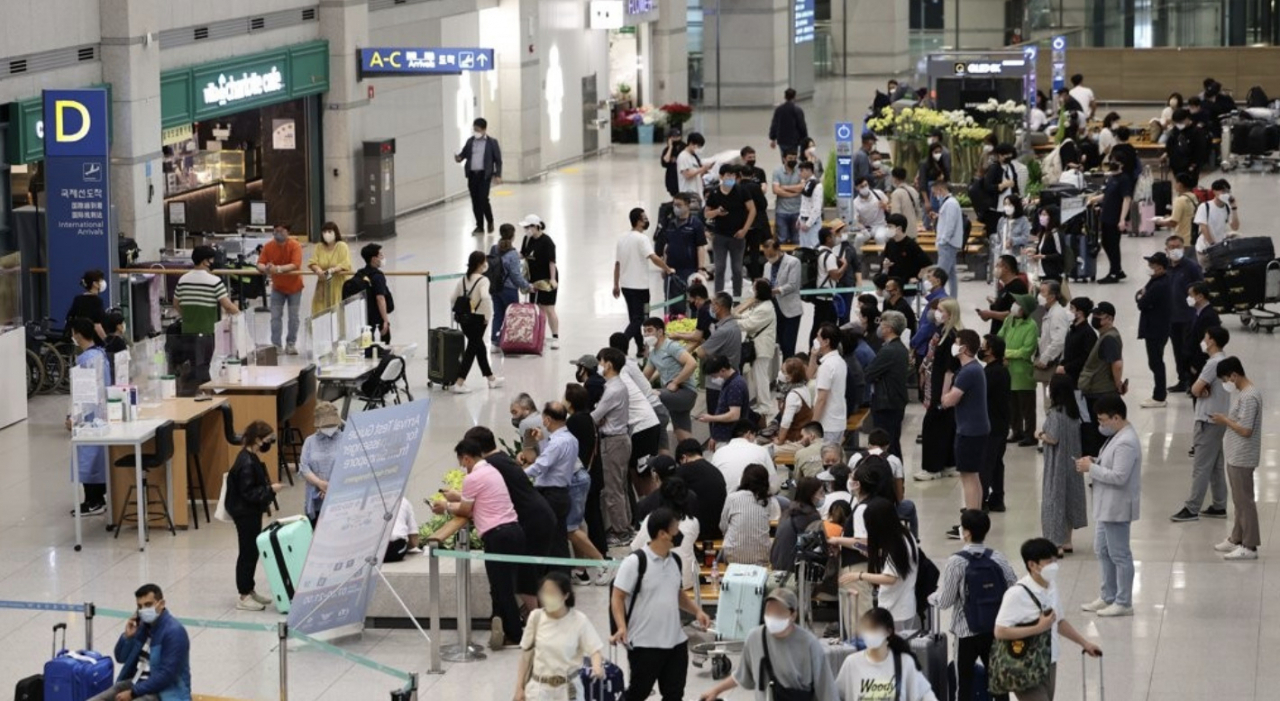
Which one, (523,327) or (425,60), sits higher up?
(425,60)

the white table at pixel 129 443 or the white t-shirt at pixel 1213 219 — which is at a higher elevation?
the white t-shirt at pixel 1213 219

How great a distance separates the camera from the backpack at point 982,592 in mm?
11812

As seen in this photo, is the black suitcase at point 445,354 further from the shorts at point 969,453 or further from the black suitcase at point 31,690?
the black suitcase at point 31,690

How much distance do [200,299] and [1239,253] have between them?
1164 centimetres

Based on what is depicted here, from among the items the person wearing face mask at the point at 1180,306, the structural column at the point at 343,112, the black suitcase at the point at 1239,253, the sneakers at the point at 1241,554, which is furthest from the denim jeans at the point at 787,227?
the sneakers at the point at 1241,554

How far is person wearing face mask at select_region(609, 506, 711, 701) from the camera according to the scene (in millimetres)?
A: 11547

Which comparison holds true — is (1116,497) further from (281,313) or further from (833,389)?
(281,313)

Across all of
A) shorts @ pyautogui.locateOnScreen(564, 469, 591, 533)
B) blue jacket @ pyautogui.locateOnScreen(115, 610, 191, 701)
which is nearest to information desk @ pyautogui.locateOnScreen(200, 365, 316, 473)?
shorts @ pyautogui.locateOnScreen(564, 469, 591, 533)

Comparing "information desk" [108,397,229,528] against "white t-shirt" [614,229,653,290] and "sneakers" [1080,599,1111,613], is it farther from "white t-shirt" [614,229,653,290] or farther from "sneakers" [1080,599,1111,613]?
"sneakers" [1080,599,1111,613]

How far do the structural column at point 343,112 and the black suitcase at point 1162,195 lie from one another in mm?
11884

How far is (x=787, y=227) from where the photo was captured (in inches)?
1053

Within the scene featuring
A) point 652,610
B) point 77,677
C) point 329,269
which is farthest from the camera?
point 329,269

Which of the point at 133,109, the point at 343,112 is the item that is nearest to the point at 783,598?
the point at 133,109

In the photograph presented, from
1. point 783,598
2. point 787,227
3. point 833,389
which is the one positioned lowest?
point 783,598
